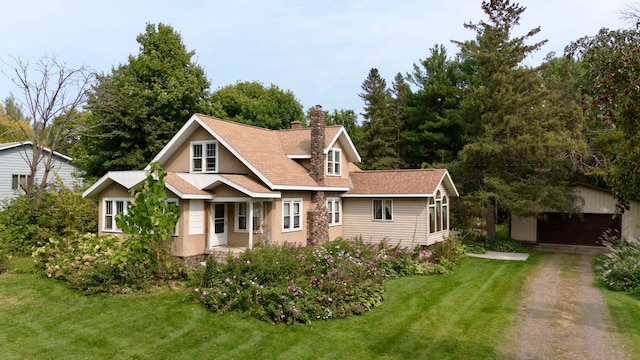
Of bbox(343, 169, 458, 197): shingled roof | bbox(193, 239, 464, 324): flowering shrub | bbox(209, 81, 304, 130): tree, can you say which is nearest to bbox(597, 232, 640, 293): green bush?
bbox(343, 169, 458, 197): shingled roof

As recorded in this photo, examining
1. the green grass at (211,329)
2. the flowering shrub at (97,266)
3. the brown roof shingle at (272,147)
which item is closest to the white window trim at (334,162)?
the brown roof shingle at (272,147)

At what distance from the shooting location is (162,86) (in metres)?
29.4

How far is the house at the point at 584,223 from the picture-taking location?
24.2m

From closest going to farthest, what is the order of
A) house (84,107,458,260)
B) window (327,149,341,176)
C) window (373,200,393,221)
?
house (84,107,458,260), window (373,200,393,221), window (327,149,341,176)

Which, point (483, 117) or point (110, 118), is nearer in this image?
point (483, 117)

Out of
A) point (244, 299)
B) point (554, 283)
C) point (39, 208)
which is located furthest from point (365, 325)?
point (39, 208)

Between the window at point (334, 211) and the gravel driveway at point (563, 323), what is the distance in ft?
30.8

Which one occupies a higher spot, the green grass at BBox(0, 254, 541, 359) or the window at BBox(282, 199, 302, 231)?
the window at BBox(282, 199, 302, 231)

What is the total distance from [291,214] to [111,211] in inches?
295

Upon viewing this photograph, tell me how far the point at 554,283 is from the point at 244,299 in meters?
11.9

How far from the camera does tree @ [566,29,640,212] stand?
19.7ft

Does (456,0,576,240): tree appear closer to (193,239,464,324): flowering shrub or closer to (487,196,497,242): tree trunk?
(487,196,497,242): tree trunk

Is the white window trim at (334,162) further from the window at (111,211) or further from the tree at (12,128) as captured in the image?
the tree at (12,128)

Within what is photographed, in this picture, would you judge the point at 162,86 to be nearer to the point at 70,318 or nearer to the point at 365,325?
the point at 70,318
